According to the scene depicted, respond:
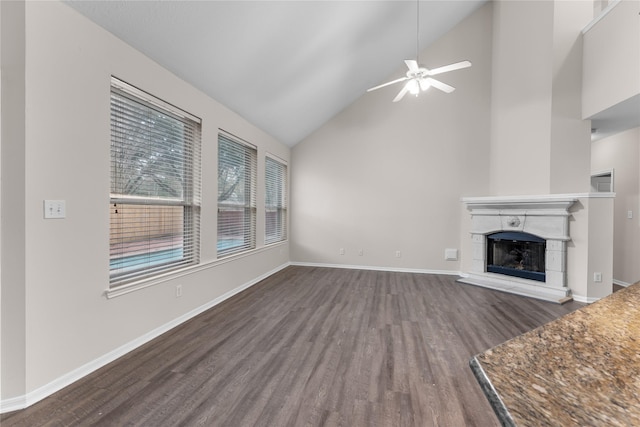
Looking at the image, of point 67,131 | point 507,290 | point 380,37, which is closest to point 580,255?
point 507,290

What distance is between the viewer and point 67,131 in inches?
74.1

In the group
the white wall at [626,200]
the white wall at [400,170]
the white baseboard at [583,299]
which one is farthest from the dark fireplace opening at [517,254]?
the white wall at [626,200]

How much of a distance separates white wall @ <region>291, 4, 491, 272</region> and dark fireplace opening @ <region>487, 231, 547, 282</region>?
644 millimetres

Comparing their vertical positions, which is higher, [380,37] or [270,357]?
[380,37]

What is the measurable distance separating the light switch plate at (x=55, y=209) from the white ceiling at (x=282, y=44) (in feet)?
4.46

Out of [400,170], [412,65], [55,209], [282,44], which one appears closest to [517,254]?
[400,170]

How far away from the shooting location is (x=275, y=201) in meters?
5.45

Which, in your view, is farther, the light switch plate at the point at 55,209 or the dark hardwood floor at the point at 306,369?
the light switch plate at the point at 55,209

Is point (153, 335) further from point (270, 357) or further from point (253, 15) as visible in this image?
point (253, 15)

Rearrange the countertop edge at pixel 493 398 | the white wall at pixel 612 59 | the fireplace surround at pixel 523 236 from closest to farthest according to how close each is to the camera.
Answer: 1. the countertop edge at pixel 493 398
2. the white wall at pixel 612 59
3. the fireplace surround at pixel 523 236

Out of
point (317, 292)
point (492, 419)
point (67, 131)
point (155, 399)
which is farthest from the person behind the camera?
point (317, 292)

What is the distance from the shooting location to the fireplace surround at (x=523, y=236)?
3.81 metres

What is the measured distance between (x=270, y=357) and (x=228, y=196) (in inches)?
91.6

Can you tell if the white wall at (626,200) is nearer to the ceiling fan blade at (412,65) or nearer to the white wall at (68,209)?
the ceiling fan blade at (412,65)
